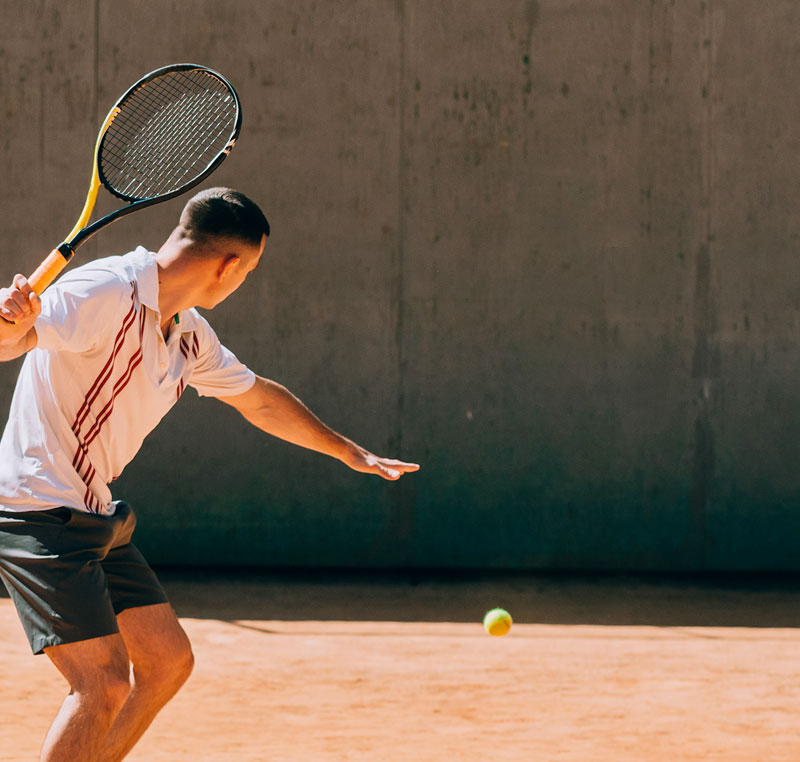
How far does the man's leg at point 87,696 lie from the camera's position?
110 inches

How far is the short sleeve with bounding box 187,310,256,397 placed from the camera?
3432 millimetres

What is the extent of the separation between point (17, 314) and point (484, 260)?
545 centimetres

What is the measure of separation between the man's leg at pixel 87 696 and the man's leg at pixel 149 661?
278mm

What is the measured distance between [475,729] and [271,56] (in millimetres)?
4765

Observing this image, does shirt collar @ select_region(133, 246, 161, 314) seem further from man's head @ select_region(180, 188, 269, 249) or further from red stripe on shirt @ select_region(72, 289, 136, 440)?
man's head @ select_region(180, 188, 269, 249)

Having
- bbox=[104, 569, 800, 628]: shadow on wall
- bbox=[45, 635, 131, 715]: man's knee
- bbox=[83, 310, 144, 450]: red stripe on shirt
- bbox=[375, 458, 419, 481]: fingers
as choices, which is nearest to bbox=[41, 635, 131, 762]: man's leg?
bbox=[45, 635, 131, 715]: man's knee

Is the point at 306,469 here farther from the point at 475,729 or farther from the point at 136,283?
the point at 136,283

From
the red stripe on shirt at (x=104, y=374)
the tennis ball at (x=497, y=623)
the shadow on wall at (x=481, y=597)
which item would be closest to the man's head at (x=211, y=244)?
the red stripe on shirt at (x=104, y=374)

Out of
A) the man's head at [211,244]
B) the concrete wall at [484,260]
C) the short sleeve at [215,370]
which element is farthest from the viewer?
the concrete wall at [484,260]

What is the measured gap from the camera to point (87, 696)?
2.82 metres

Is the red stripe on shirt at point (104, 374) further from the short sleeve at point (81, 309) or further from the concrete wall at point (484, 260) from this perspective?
the concrete wall at point (484, 260)

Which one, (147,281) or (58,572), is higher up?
(147,281)

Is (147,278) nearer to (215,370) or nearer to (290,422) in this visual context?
(215,370)

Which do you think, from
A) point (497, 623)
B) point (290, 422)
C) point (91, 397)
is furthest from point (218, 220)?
point (497, 623)
